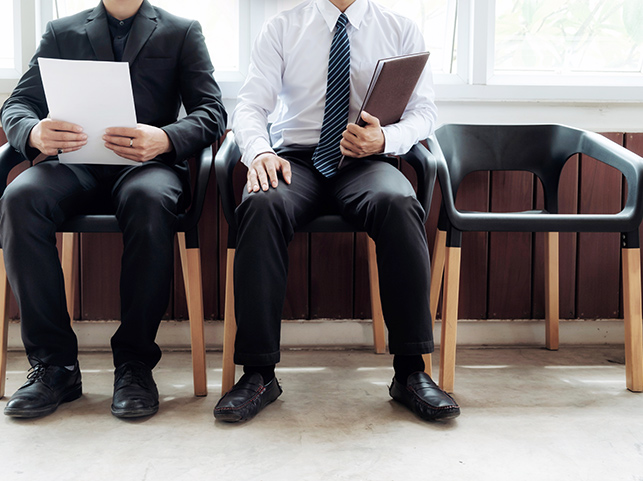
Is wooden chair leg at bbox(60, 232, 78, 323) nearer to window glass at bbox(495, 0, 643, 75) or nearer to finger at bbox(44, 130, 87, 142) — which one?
finger at bbox(44, 130, 87, 142)

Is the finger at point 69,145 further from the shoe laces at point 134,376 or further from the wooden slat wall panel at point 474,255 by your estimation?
the wooden slat wall panel at point 474,255

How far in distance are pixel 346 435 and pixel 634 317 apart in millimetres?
928

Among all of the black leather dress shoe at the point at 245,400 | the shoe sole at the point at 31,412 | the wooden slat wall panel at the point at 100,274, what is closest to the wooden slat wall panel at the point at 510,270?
the black leather dress shoe at the point at 245,400

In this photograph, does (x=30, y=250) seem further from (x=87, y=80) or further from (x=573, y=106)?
(x=573, y=106)

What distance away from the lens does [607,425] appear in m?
1.34

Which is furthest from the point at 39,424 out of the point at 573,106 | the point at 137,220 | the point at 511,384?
the point at 573,106

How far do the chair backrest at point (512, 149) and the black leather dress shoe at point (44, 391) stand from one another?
4.40 ft

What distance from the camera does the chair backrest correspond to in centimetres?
189

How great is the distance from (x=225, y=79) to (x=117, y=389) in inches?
48.3

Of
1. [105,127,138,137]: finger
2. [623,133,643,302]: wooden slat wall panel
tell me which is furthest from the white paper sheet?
[623,133,643,302]: wooden slat wall panel

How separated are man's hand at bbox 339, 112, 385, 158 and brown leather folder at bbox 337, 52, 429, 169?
0.8 inches

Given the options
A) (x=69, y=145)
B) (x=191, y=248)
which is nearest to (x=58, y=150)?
(x=69, y=145)

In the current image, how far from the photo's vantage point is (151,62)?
5.62 feet

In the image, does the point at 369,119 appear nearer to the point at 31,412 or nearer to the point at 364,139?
the point at 364,139
